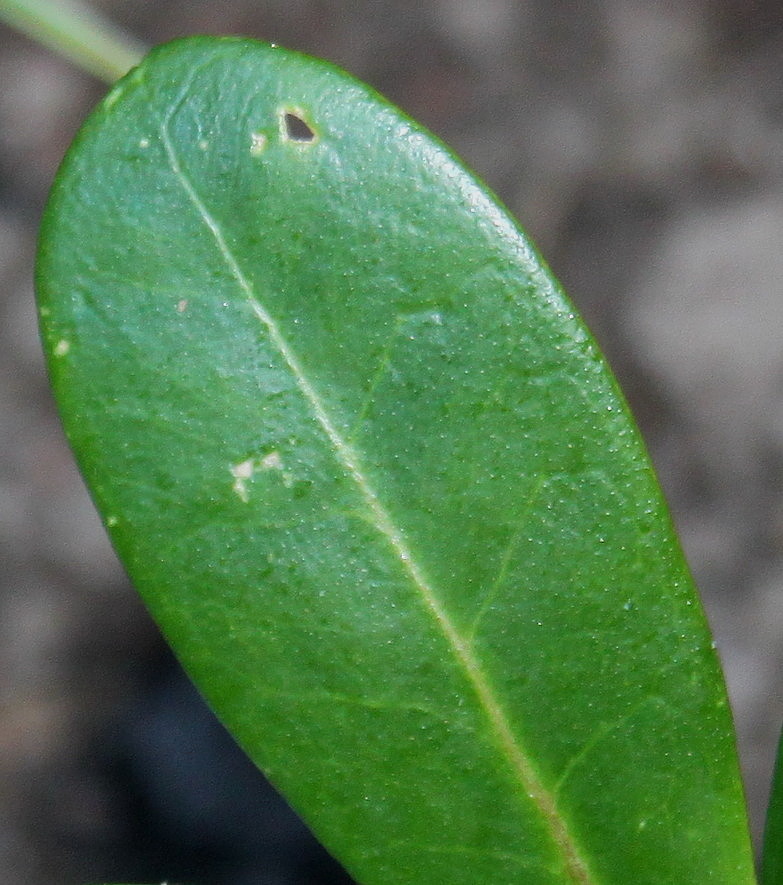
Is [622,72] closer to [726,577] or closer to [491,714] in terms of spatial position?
[726,577]

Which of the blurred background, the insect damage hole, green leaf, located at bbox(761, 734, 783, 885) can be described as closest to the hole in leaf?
the insect damage hole

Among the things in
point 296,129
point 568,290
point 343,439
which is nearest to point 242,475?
point 343,439

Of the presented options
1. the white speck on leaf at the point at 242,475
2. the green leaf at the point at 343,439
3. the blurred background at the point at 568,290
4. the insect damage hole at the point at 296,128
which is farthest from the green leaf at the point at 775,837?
the blurred background at the point at 568,290

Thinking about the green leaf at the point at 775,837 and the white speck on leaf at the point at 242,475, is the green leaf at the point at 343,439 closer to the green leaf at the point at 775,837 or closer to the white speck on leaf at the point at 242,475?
the white speck on leaf at the point at 242,475

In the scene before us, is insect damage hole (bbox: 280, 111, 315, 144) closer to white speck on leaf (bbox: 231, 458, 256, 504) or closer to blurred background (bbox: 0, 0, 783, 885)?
white speck on leaf (bbox: 231, 458, 256, 504)

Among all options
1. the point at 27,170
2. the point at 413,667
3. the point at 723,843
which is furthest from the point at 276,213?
the point at 27,170

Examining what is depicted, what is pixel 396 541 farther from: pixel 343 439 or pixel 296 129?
pixel 296 129
